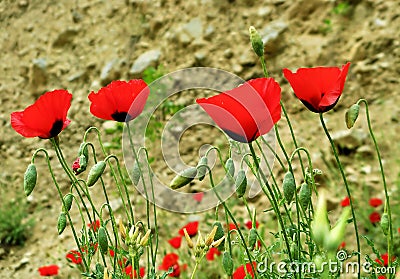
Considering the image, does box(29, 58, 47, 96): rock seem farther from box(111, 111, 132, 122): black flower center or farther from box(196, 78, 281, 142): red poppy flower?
box(196, 78, 281, 142): red poppy flower

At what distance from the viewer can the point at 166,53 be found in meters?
3.82

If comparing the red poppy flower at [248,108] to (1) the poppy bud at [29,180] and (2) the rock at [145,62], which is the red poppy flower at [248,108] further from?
(2) the rock at [145,62]

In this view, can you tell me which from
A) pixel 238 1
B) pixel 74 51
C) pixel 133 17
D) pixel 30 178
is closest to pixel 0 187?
pixel 74 51

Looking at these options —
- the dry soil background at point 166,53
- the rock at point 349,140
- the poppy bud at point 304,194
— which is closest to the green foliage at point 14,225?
the dry soil background at point 166,53

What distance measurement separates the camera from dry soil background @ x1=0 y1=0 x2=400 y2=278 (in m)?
3.11

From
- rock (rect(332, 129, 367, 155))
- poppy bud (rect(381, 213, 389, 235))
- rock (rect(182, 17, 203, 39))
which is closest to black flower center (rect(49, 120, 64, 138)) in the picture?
poppy bud (rect(381, 213, 389, 235))

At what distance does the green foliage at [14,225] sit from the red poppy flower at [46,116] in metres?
2.13

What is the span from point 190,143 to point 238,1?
1.12 metres

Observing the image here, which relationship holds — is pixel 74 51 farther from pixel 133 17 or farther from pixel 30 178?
pixel 30 178

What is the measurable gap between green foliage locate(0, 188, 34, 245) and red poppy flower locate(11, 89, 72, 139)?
213 cm

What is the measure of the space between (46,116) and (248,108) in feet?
1.50

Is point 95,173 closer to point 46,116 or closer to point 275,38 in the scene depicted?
point 46,116

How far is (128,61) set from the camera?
12.9 ft

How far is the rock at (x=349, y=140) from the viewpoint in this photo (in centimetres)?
293
